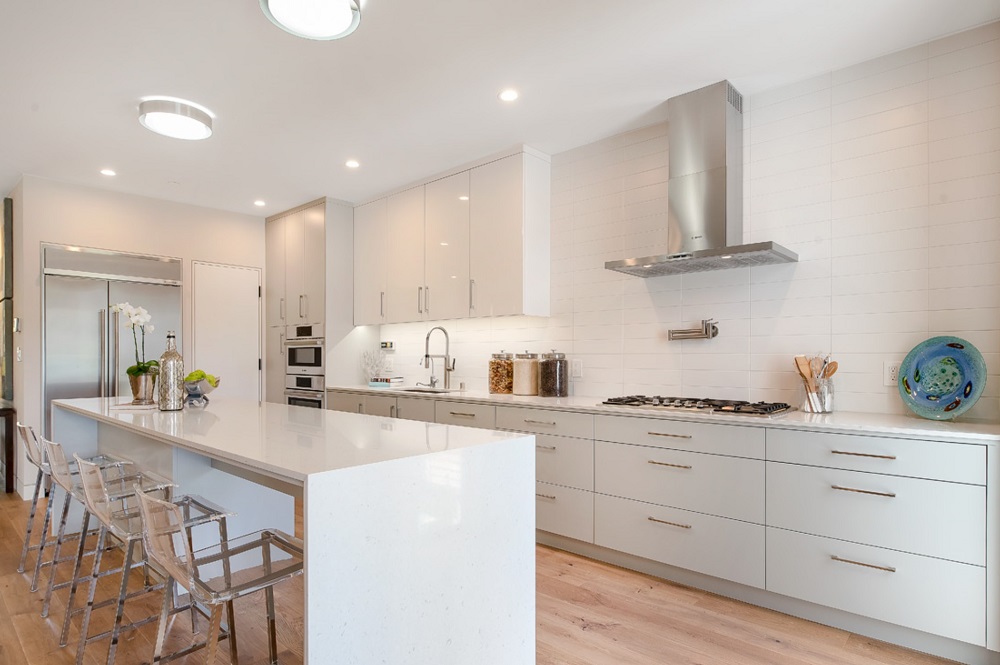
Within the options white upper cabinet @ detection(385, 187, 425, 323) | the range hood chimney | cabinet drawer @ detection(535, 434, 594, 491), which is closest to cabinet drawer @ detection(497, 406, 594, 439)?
cabinet drawer @ detection(535, 434, 594, 491)

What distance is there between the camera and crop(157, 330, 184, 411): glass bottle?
9.16ft

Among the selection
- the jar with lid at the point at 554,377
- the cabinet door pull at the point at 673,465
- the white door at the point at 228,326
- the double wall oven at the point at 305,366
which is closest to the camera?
the cabinet door pull at the point at 673,465

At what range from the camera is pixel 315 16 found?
2.16 m

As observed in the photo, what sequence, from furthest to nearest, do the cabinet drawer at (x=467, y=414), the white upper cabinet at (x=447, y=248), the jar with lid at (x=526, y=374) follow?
1. the white upper cabinet at (x=447, y=248)
2. the jar with lid at (x=526, y=374)
3. the cabinet drawer at (x=467, y=414)

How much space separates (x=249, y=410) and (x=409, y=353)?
2.36m

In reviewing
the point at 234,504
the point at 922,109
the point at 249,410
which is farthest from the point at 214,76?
the point at 922,109

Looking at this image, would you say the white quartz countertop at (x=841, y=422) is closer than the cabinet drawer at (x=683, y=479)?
Yes

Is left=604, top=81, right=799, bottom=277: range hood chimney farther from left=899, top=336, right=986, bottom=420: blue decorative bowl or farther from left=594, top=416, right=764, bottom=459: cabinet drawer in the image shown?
left=594, top=416, right=764, bottom=459: cabinet drawer

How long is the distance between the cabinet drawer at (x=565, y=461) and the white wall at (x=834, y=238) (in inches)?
22.6

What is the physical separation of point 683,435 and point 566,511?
2.87 feet

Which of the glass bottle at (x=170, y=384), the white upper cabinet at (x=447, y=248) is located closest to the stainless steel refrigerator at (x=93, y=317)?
the glass bottle at (x=170, y=384)

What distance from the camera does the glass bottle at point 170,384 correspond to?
2.79 m

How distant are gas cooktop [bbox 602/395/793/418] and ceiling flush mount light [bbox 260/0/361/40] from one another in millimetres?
2185

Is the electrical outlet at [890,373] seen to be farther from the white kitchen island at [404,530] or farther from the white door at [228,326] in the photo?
the white door at [228,326]
